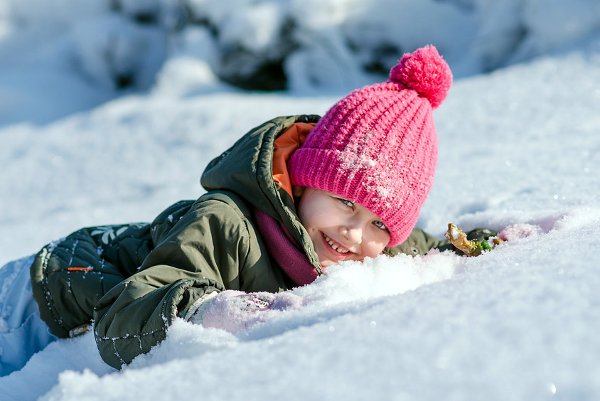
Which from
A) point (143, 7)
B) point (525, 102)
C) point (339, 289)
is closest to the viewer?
point (339, 289)

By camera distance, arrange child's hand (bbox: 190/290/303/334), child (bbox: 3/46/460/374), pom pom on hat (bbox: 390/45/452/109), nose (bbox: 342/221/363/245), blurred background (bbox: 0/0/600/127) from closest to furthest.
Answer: child's hand (bbox: 190/290/303/334) < child (bbox: 3/46/460/374) < nose (bbox: 342/221/363/245) < pom pom on hat (bbox: 390/45/452/109) < blurred background (bbox: 0/0/600/127)

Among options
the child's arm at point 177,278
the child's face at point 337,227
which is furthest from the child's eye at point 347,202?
the child's arm at point 177,278

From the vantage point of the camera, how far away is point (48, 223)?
2600mm

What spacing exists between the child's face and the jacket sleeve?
7.2 inches

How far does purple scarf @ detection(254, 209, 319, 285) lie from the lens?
1426mm

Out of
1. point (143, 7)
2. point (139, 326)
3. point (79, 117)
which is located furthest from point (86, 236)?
point (143, 7)

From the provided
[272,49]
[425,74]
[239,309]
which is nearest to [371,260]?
[239,309]

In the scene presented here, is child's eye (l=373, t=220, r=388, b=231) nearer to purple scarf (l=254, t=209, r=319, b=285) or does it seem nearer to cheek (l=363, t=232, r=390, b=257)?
cheek (l=363, t=232, r=390, b=257)

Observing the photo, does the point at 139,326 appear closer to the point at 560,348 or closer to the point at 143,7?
the point at 560,348

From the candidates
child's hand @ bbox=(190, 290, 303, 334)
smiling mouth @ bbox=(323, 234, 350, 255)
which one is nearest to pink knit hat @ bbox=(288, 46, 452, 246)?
smiling mouth @ bbox=(323, 234, 350, 255)

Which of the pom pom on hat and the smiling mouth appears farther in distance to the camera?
the pom pom on hat

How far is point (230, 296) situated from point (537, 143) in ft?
6.13

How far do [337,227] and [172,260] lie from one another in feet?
1.31

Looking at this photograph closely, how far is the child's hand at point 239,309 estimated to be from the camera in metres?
0.95
